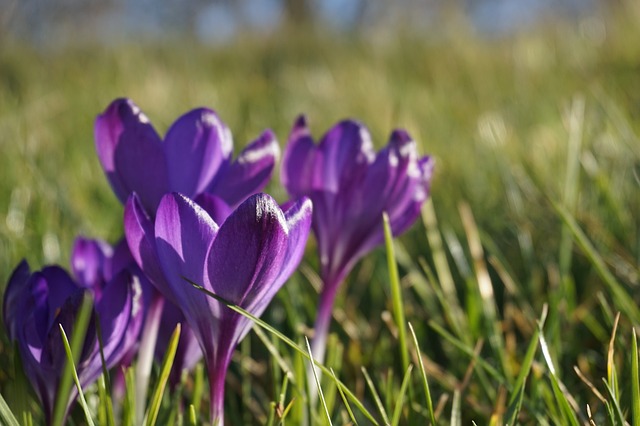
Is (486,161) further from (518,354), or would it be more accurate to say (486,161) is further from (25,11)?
(25,11)

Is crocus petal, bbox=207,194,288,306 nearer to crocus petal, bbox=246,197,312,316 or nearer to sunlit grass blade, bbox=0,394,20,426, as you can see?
crocus petal, bbox=246,197,312,316

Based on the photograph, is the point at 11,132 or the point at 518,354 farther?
the point at 11,132

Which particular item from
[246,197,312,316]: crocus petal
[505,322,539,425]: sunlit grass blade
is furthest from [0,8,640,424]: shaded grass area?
[246,197,312,316]: crocus petal

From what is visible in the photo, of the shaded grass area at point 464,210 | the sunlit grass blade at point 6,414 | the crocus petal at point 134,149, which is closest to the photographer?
the sunlit grass blade at point 6,414

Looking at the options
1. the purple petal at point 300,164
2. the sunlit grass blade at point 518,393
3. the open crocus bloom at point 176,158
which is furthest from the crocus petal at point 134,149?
the sunlit grass blade at point 518,393

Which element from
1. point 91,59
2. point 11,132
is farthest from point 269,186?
point 91,59

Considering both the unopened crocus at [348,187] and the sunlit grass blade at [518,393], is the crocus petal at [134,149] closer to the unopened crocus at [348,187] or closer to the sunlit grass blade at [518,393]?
the unopened crocus at [348,187]
